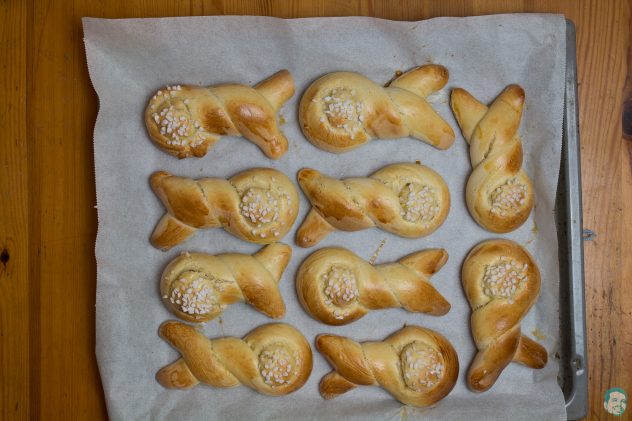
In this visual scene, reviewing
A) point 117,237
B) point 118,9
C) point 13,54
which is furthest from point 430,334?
point 13,54

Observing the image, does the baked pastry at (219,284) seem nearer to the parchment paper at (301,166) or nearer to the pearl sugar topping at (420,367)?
the parchment paper at (301,166)

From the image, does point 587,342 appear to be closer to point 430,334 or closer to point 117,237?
point 430,334

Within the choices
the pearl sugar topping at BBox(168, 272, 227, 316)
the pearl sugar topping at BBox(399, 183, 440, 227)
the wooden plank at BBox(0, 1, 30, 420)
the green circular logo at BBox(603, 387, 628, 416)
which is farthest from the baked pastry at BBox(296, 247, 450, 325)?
the wooden plank at BBox(0, 1, 30, 420)

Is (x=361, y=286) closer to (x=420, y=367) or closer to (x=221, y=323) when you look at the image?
(x=420, y=367)

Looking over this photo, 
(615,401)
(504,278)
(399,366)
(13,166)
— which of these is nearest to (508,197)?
(504,278)

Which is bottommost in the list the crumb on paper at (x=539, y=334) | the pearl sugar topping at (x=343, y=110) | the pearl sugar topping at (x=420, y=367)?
the pearl sugar topping at (x=420, y=367)

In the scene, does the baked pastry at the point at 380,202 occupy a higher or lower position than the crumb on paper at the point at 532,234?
higher

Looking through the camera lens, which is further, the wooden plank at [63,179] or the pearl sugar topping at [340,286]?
the wooden plank at [63,179]

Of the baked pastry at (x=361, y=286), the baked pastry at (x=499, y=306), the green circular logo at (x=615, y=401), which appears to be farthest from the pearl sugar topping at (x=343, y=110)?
the green circular logo at (x=615, y=401)
